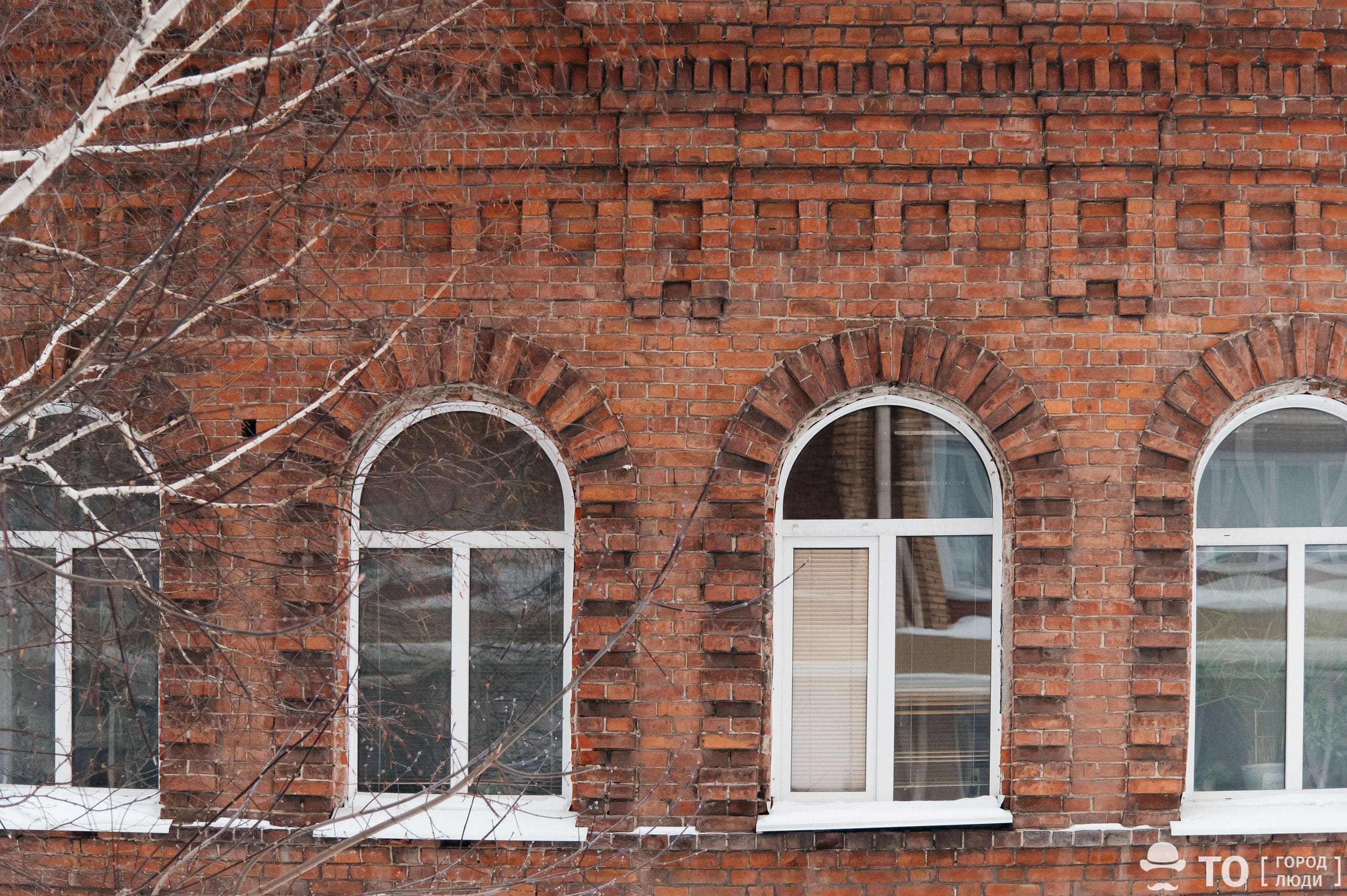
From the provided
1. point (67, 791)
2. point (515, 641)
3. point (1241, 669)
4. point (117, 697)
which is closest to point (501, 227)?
point (515, 641)

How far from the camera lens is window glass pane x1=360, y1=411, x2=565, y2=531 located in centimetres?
449

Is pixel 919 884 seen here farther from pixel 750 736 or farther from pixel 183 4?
pixel 183 4

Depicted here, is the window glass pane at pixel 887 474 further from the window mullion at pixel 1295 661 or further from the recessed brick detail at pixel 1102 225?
the window mullion at pixel 1295 661

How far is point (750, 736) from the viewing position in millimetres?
4312

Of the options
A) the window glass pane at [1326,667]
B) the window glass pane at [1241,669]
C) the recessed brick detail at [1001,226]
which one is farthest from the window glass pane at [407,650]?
the window glass pane at [1326,667]

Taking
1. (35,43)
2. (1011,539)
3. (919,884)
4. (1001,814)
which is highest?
(35,43)

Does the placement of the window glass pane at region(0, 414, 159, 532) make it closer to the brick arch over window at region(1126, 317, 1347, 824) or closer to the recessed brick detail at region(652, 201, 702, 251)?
the recessed brick detail at region(652, 201, 702, 251)

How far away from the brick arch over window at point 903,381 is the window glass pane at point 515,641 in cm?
104

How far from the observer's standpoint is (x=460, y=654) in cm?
454

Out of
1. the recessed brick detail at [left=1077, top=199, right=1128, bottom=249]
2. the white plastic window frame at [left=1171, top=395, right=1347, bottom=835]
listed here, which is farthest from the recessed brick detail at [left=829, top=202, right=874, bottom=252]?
the white plastic window frame at [left=1171, top=395, right=1347, bottom=835]

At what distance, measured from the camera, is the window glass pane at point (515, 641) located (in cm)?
453

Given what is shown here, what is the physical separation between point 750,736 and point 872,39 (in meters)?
2.94

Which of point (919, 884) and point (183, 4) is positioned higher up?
point (183, 4)

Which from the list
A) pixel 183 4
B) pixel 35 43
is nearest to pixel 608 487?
pixel 183 4
